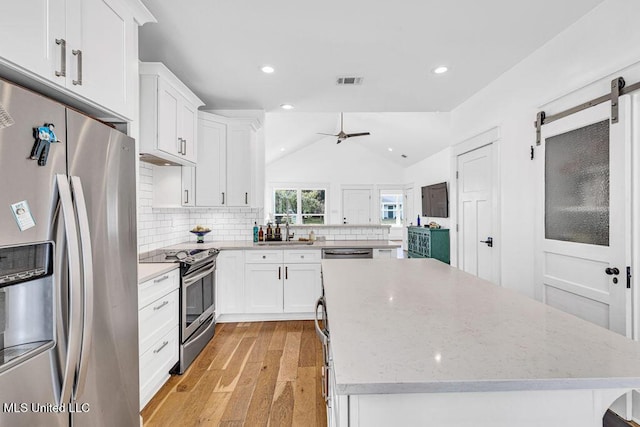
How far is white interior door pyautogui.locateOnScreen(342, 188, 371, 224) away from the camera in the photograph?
31.4 ft

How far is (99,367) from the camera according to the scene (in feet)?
4.27

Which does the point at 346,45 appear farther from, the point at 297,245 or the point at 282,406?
the point at 282,406

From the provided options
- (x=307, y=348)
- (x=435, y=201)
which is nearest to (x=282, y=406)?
(x=307, y=348)

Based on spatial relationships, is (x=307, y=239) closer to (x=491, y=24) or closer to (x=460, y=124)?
(x=460, y=124)

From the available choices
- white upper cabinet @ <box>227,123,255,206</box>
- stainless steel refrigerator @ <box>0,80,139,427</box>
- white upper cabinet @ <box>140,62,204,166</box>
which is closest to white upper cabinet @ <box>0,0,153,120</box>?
stainless steel refrigerator @ <box>0,80,139,427</box>

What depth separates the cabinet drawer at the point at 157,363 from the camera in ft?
6.24

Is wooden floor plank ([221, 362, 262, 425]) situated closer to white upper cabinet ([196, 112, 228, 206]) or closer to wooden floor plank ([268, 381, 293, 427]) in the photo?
wooden floor plank ([268, 381, 293, 427])

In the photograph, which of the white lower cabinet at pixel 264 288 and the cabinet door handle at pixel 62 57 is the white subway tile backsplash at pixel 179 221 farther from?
the cabinet door handle at pixel 62 57

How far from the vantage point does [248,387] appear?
7.20ft

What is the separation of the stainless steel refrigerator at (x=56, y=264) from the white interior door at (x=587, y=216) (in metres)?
2.71

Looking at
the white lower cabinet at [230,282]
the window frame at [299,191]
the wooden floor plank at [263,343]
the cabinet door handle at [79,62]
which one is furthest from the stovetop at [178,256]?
the window frame at [299,191]

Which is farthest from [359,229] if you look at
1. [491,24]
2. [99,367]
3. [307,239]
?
[99,367]

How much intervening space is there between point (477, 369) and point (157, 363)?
2.09 m

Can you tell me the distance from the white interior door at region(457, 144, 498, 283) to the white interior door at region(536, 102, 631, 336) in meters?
0.67
